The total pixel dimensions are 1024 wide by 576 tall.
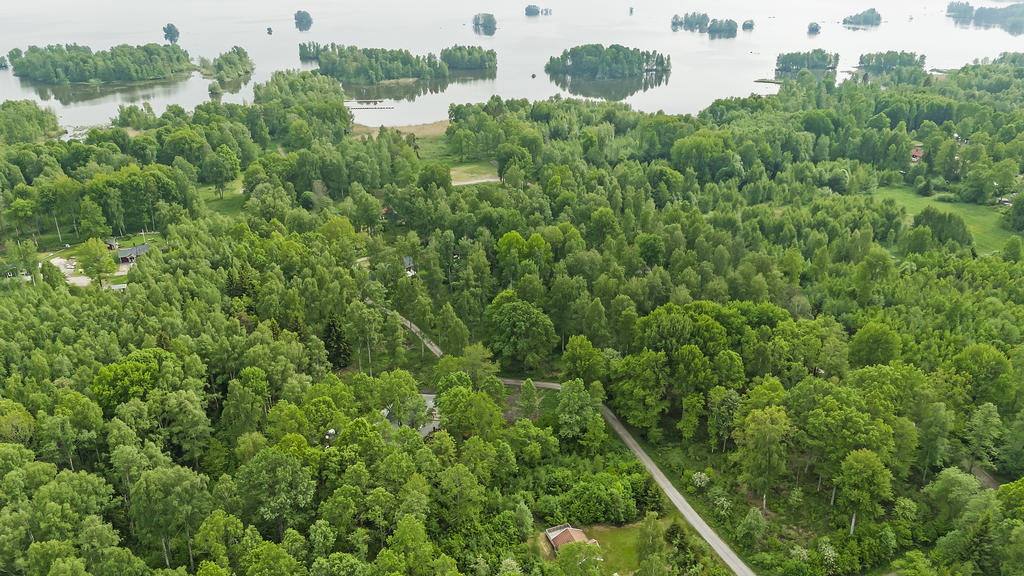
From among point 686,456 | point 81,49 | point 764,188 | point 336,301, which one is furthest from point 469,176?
point 81,49

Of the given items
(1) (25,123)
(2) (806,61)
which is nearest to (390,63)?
(1) (25,123)

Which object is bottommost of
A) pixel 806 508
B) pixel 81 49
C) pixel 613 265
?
pixel 806 508

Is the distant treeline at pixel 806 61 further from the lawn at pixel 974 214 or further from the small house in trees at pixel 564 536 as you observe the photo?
the small house in trees at pixel 564 536

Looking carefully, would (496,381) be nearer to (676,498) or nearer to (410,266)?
(676,498)

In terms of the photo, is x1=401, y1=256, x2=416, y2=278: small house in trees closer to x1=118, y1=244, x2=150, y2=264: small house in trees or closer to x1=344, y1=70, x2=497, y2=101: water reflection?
x1=118, y1=244, x2=150, y2=264: small house in trees

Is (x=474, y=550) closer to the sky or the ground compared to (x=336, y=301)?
closer to the ground

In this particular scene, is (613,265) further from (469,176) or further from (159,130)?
(159,130)

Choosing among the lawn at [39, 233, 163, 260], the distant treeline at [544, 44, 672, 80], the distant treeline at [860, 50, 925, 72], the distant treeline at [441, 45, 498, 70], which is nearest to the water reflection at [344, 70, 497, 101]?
the distant treeline at [441, 45, 498, 70]
